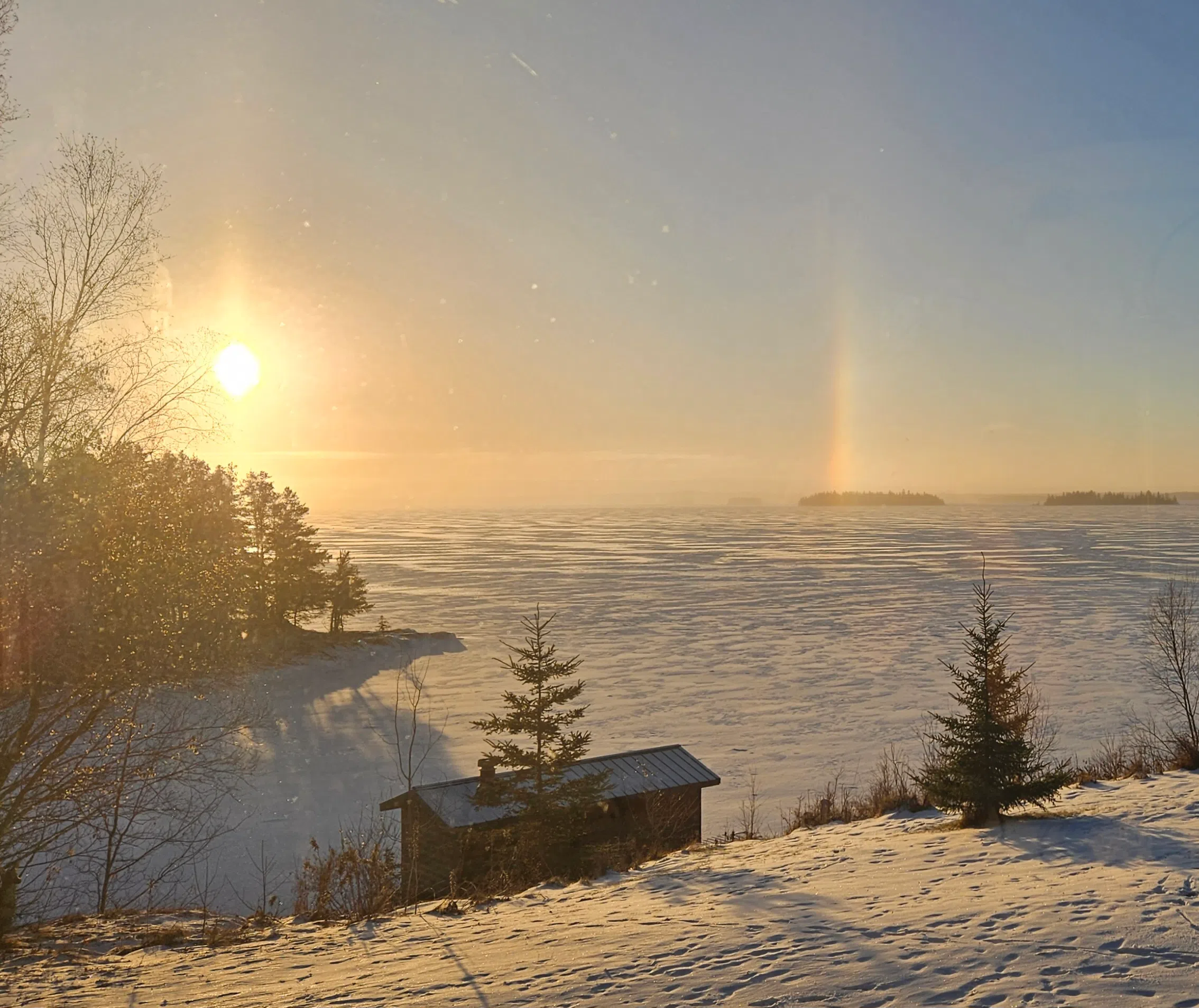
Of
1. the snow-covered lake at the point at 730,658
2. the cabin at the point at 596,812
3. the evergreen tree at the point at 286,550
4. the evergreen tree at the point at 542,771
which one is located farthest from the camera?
the evergreen tree at the point at 286,550

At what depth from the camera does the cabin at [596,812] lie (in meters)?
14.8

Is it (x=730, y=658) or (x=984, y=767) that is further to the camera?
(x=730, y=658)

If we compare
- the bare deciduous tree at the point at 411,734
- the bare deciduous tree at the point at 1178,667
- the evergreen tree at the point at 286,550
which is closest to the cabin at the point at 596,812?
the bare deciduous tree at the point at 411,734

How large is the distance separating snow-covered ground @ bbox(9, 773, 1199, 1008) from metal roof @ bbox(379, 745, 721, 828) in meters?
4.42

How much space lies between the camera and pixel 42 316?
382 inches

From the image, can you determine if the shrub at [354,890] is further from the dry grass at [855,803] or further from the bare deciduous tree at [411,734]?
the dry grass at [855,803]

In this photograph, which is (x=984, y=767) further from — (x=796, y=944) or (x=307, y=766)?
(x=307, y=766)

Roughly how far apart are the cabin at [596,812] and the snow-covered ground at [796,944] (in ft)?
14.0

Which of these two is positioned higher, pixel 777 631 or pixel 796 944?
pixel 796 944

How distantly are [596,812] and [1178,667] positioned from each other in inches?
826

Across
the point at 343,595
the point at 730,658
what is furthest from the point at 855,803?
the point at 343,595

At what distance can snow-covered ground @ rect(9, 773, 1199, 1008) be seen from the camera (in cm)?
588

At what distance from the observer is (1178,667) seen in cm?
2498

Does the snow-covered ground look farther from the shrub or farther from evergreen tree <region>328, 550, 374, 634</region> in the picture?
evergreen tree <region>328, 550, 374, 634</region>
